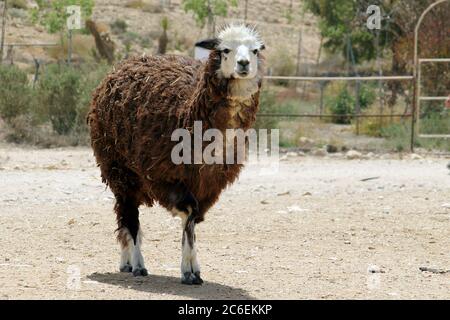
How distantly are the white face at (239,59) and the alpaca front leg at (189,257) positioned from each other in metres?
1.36

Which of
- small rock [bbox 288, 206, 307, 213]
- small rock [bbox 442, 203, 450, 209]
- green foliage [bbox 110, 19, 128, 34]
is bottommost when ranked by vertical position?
small rock [bbox 288, 206, 307, 213]

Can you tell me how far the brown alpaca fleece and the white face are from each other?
97 mm

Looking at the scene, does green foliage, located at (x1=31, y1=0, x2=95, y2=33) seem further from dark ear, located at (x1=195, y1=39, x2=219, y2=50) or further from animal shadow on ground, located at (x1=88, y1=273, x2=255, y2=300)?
dark ear, located at (x1=195, y1=39, x2=219, y2=50)

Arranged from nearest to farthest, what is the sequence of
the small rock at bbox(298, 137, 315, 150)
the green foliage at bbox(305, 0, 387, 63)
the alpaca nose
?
the alpaca nose, the small rock at bbox(298, 137, 315, 150), the green foliage at bbox(305, 0, 387, 63)

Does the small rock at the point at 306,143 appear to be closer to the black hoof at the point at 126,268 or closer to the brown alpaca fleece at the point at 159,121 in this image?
the brown alpaca fleece at the point at 159,121

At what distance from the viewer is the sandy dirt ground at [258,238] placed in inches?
368

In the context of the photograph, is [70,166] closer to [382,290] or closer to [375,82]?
[382,290]

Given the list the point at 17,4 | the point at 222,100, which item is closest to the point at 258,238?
the point at 222,100

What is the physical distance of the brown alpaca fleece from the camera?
9.34 m

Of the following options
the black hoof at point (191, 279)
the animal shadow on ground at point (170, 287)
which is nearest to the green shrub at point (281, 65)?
the animal shadow on ground at point (170, 287)

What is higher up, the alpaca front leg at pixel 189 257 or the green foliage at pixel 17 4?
the green foliage at pixel 17 4

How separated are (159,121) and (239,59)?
1.15m

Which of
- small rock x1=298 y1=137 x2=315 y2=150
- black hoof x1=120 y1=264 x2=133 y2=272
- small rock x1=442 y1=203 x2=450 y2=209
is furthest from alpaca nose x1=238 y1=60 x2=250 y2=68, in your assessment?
small rock x1=298 y1=137 x2=315 y2=150
